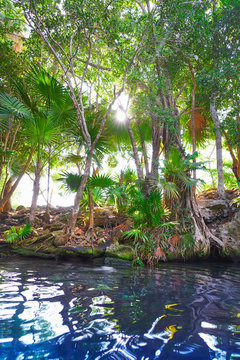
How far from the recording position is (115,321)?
1.88m

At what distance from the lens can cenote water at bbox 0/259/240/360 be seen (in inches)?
55.4

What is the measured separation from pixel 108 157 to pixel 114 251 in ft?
23.5

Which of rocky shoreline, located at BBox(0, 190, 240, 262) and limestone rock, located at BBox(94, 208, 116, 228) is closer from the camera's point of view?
rocky shoreline, located at BBox(0, 190, 240, 262)

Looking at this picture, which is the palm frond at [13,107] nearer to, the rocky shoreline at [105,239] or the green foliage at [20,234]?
the green foliage at [20,234]

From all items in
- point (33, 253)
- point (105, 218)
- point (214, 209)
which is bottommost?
point (33, 253)

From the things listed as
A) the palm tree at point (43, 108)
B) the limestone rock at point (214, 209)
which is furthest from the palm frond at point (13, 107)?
the limestone rock at point (214, 209)

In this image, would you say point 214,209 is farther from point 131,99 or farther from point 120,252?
point 131,99

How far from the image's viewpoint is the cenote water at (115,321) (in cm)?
141

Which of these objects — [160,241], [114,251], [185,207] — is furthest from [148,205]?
[185,207]

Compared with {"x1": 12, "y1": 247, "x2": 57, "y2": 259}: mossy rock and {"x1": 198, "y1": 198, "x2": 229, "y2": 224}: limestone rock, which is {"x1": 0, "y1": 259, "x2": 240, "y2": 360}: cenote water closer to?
{"x1": 12, "y1": 247, "x2": 57, "y2": 259}: mossy rock

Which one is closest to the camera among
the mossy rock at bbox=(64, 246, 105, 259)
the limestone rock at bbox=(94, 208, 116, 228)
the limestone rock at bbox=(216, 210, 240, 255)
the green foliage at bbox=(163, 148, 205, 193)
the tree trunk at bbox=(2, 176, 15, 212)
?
the mossy rock at bbox=(64, 246, 105, 259)

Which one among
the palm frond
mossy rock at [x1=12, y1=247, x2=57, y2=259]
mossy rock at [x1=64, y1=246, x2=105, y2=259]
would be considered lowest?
mossy rock at [x1=12, y1=247, x2=57, y2=259]

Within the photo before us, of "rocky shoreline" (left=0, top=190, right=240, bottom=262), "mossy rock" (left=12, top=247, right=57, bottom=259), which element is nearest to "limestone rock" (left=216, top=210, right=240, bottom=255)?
"rocky shoreline" (left=0, top=190, right=240, bottom=262)

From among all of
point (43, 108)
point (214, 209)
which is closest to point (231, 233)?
point (214, 209)
